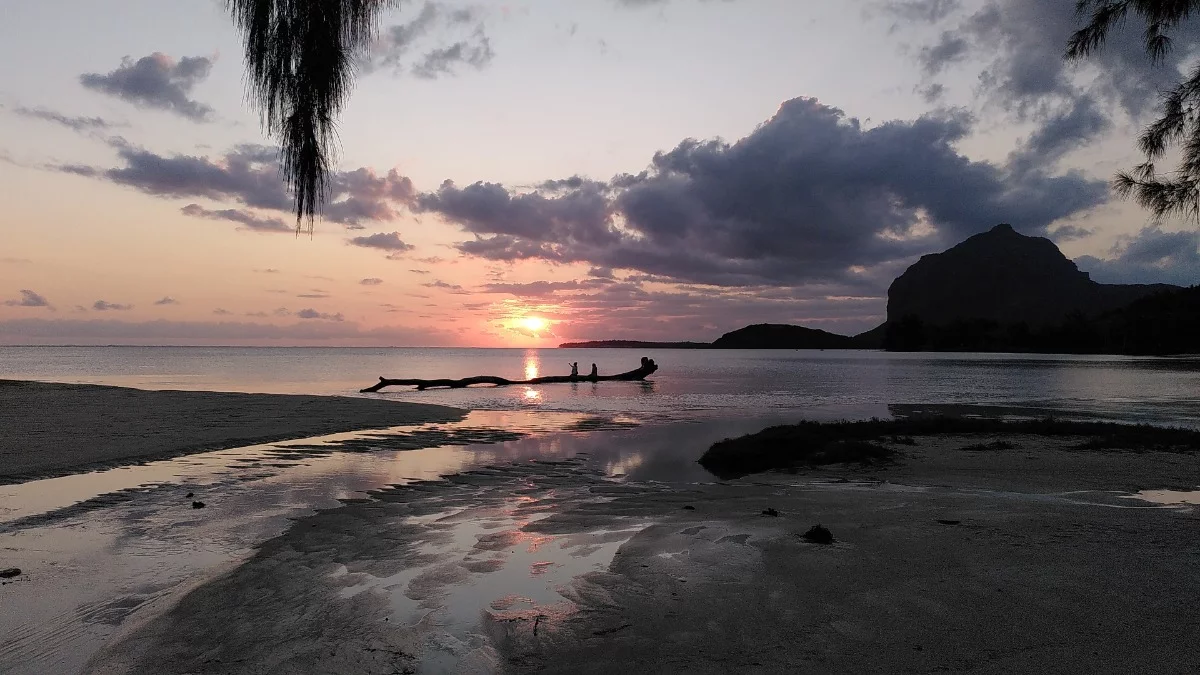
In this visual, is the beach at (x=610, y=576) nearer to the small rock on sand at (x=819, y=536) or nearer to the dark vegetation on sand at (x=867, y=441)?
the small rock on sand at (x=819, y=536)

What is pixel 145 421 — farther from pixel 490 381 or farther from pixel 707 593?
pixel 490 381

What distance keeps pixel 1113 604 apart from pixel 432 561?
636cm

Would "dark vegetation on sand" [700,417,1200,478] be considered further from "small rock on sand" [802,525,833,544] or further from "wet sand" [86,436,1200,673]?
"small rock on sand" [802,525,833,544]

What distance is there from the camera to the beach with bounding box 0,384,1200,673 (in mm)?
4746

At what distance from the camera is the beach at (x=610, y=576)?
15.6 ft

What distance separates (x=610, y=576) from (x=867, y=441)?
1371 centimetres

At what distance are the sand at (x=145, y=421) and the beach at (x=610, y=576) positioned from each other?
3115 mm

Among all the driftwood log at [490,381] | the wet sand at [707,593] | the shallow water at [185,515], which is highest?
the driftwood log at [490,381]

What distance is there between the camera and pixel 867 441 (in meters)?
18.2

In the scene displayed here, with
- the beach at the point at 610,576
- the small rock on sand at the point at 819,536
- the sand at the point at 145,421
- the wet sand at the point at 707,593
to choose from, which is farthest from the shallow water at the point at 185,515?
the small rock on sand at the point at 819,536

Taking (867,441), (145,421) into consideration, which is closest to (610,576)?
(867,441)

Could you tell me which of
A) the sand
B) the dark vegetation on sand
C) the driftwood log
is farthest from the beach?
the driftwood log

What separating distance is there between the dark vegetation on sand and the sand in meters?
13.7

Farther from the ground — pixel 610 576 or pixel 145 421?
pixel 145 421
